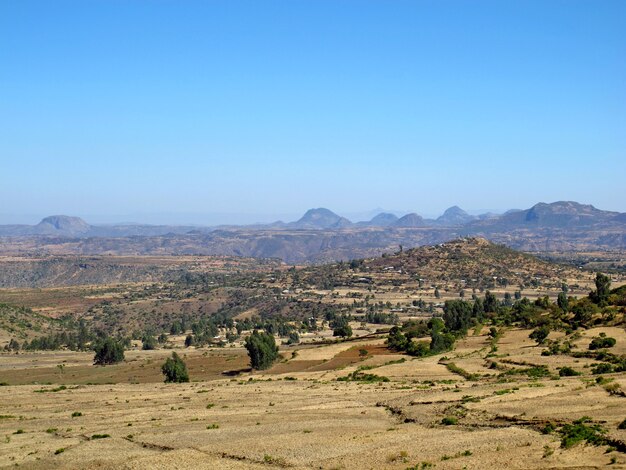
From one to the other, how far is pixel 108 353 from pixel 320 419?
60.9 metres

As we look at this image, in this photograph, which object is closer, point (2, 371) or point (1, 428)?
point (1, 428)

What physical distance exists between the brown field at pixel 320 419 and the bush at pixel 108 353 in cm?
1771

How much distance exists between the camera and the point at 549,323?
3807 inches

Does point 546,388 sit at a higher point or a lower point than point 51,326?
higher

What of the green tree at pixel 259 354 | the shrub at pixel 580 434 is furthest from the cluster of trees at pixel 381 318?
the shrub at pixel 580 434

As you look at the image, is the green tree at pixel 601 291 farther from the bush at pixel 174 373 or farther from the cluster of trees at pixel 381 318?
the bush at pixel 174 373

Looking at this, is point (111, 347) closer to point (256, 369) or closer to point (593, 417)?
point (256, 369)

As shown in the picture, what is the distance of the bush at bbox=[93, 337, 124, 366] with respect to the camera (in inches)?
3942

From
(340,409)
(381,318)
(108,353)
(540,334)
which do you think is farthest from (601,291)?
(108,353)

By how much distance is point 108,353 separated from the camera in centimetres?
10044

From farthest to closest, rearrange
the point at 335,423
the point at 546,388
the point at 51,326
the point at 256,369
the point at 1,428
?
the point at 51,326, the point at 256,369, the point at 546,388, the point at 1,428, the point at 335,423

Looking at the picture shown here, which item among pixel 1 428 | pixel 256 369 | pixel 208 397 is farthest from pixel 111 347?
pixel 1 428

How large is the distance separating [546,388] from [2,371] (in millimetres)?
70901

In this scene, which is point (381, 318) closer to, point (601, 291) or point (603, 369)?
point (601, 291)
